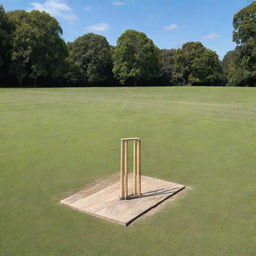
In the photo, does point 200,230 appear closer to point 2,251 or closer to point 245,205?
point 245,205

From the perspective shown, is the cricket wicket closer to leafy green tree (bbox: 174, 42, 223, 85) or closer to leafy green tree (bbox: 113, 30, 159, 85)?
leafy green tree (bbox: 113, 30, 159, 85)

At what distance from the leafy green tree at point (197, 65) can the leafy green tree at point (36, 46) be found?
19.7 meters

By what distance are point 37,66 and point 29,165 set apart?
34321mm

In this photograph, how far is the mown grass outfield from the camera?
10.0 ft

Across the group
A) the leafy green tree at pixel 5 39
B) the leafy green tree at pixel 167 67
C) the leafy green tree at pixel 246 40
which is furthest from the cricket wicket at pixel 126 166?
the leafy green tree at pixel 167 67

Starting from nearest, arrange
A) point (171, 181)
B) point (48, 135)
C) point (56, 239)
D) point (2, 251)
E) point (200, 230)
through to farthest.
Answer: point (2, 251) < point (56, 239) < point (200, 230) < point (171, 181) < point (48, 135)

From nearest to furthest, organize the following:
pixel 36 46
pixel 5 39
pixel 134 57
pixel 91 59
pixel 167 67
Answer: pixel 5 39 < pixel 36 46 < pixel 134 57 < pixel 91 59 < pixel 167 67

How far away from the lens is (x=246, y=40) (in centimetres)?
3947

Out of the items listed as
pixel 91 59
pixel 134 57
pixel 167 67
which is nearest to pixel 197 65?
pixel 167 67

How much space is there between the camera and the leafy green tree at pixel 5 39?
36003 millimetres

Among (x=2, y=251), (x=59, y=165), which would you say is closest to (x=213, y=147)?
(x=59, y=165)

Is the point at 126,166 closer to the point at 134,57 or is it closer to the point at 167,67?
the point at 134,57

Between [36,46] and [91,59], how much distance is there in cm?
1102

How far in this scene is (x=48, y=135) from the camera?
8422 millimetres
